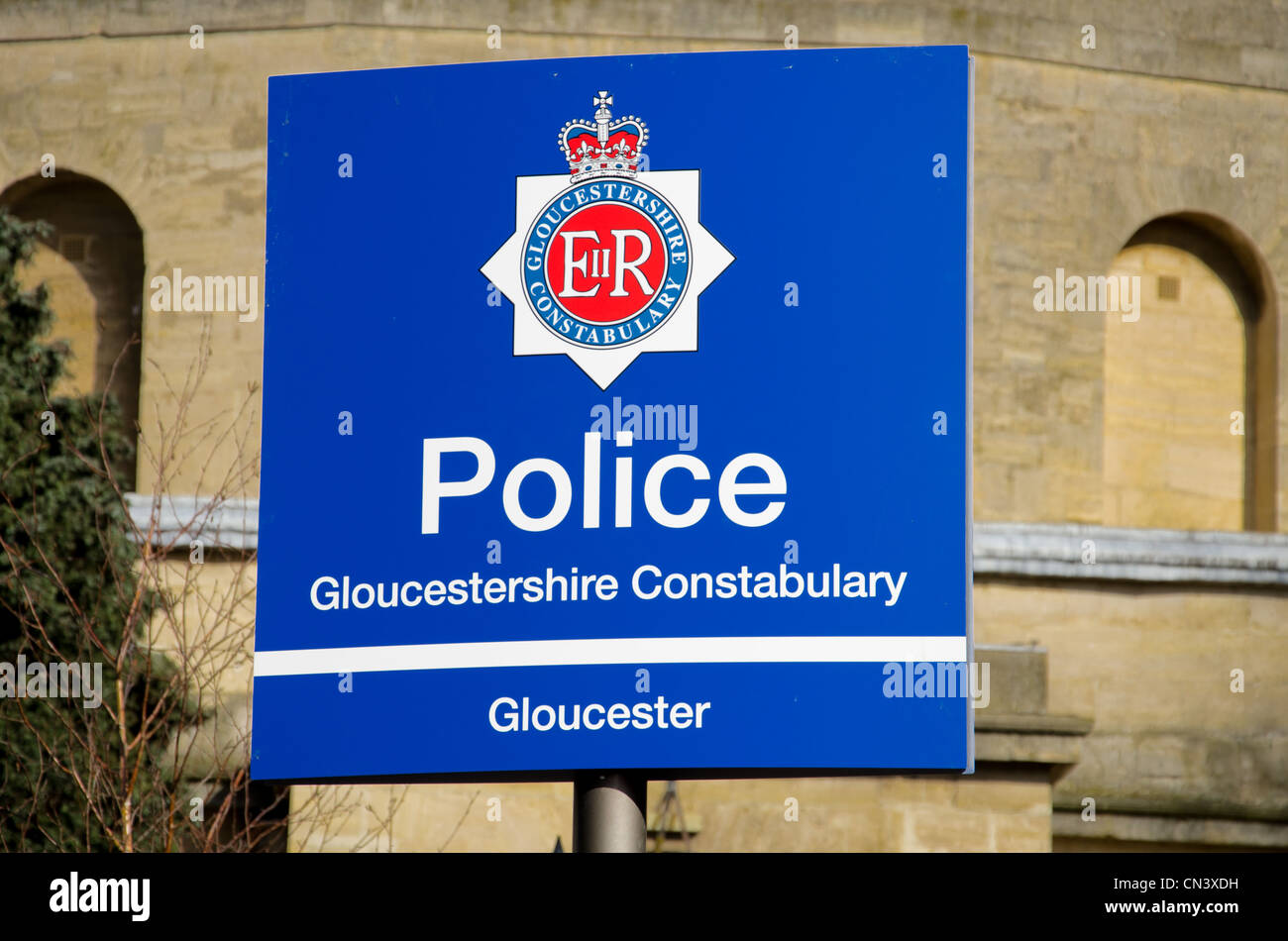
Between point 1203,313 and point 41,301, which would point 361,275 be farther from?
point 1203,313

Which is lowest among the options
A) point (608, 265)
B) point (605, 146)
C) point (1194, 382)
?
point (608, 265)

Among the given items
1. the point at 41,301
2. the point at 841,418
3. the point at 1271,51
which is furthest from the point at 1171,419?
the point at 841,418

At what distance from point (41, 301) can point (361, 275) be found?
36.3ft

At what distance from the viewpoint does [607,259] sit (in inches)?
211

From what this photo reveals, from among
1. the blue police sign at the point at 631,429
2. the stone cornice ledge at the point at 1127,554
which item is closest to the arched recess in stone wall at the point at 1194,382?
the stone cornice ledge at the point at 1127,554

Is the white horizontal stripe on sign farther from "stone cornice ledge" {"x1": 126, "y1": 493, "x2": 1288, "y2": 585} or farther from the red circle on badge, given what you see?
"stone cornice ledge" {"x1": 126, "y1": 493, "x2": 1288, "y2": 585}

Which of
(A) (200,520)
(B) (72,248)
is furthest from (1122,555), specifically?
(B) (72,248)

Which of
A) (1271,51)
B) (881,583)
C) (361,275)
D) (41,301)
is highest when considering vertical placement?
(1271,51)

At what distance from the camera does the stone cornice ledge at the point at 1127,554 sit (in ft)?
57.7

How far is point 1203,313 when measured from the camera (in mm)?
21047

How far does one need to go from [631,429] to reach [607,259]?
0.45m

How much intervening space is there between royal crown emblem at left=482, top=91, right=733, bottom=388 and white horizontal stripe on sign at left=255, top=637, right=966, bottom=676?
698 millimetres

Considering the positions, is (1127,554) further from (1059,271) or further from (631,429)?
(631,429)

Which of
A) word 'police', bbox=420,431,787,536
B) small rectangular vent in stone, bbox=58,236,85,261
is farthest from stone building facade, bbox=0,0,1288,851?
word 'police', bbox=420,431,787,536
